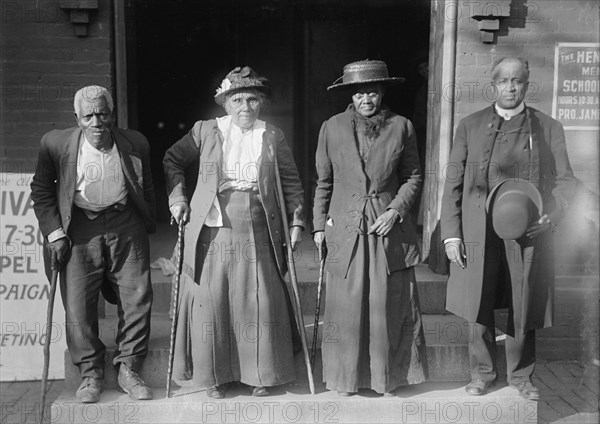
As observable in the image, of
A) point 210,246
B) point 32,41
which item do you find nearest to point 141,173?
point 210,246

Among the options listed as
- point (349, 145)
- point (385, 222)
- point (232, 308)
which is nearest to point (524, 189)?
point (385, 222)

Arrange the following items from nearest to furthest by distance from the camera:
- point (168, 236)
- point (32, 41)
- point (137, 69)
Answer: point (32, 41) < point (168, 236) < point (137, 69)

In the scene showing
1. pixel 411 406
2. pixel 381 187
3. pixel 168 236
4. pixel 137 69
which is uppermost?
pixel 137 69

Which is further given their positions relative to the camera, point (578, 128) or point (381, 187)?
point (578, 128)

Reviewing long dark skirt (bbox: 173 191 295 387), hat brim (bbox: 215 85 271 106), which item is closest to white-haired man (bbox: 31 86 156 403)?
long dark skirt (bbox: 173 191 295 387)

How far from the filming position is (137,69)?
931cm

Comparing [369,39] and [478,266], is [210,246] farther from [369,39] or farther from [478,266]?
[369,39]

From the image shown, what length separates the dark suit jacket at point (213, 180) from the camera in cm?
509

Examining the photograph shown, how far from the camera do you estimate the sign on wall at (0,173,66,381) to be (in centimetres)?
606

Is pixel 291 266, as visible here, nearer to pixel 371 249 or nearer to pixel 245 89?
pixel 371 249

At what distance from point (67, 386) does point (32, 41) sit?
8.99 ft

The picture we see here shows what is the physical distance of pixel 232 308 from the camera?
5.13 m

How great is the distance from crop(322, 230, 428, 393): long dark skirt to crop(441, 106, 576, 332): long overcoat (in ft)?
1.28

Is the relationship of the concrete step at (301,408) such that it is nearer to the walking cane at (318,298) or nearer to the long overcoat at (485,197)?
the walking cane at (318,298)
